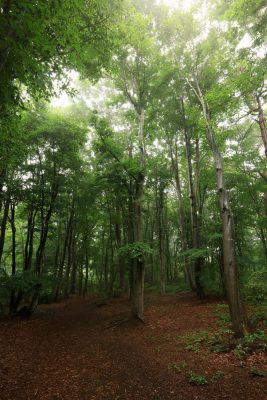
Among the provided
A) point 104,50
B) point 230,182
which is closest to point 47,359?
point 104,50

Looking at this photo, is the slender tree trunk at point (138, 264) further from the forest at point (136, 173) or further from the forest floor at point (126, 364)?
the forest floor at point (126, 364)

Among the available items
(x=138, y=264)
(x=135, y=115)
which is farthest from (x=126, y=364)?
(x=135, y=115)

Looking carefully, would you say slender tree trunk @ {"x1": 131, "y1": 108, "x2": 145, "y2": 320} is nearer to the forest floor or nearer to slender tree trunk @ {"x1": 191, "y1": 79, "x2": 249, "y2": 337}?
the forest floor

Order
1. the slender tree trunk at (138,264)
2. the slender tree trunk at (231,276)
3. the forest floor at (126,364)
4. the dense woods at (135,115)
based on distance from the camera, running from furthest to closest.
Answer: the slender tree trunk at (138,264) < the slender tree trunk at (231,276) < the dense woods at (135,115) < the forest floor at (126,364)

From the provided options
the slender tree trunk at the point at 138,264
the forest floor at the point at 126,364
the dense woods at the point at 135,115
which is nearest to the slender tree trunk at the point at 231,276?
the dense woods at the point at 135,115

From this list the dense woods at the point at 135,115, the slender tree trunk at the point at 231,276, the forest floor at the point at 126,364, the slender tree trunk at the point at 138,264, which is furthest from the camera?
the slender tree trunk at the point at 138,264

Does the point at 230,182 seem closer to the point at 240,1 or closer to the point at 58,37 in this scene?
the point at 240,1

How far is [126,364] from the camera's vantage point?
241 inches

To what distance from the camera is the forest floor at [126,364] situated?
4594 mm

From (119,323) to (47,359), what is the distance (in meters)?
4.15

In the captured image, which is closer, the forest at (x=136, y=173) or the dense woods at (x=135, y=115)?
the forest at (x=136, y=173)

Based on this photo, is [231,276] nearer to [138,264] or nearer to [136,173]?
[138,264]

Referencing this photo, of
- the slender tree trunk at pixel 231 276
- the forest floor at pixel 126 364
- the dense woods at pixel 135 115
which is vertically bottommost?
the forest floor at pixel 126 364

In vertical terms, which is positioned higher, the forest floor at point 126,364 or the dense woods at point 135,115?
the dense woods at point 135,115
